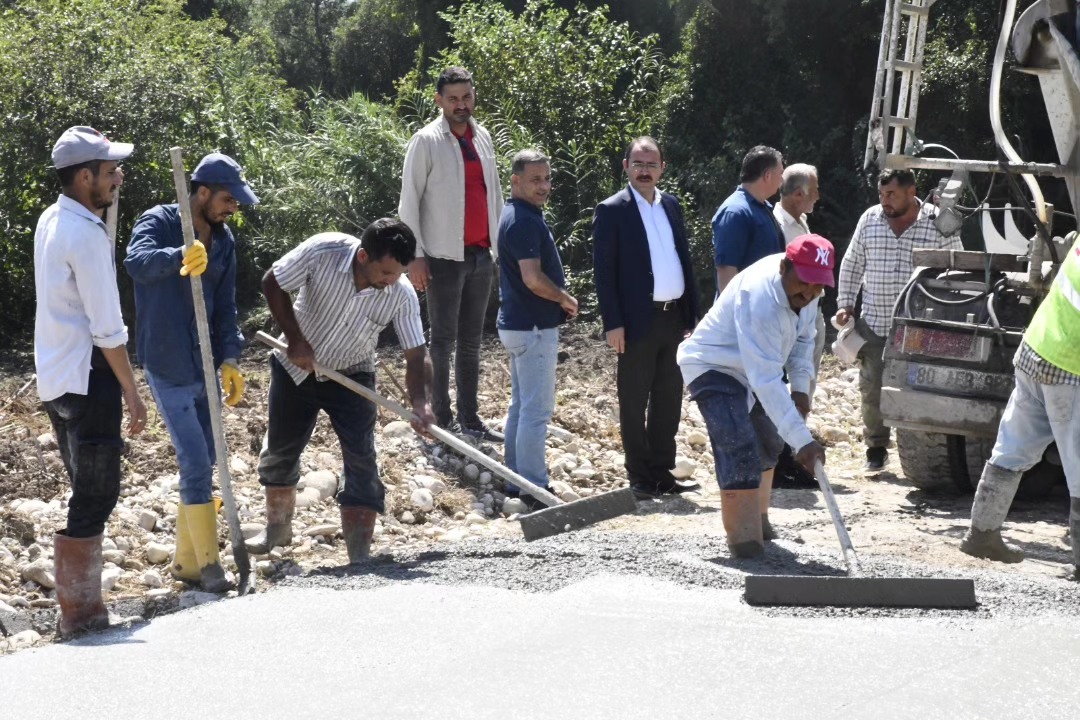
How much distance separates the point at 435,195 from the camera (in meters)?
8.69

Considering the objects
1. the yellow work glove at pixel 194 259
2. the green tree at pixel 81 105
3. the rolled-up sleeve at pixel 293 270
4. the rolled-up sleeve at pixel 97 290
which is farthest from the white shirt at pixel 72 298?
the green tree at pixel 81 105

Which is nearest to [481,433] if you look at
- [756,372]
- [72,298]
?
[756,372]

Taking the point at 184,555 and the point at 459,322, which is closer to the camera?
the point at 184,555

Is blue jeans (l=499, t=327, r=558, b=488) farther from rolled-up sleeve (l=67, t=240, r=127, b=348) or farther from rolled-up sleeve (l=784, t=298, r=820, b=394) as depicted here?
rolled-up sleeve (l=67, t=240, r=127, b=348)

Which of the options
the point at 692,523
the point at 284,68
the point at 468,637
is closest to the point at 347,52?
the point at 284,68

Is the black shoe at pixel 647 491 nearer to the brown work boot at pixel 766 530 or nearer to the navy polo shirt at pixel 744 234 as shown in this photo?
the navy polo shirt at pixel 744 234

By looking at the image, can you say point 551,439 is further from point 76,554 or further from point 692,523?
point 76,554

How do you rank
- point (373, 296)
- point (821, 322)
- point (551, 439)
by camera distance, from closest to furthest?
point (373, 296)
point (821, 322)
point (551, 439)

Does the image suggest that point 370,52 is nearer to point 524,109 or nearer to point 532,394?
point 524,109

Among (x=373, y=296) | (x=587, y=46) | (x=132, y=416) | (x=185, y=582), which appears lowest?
(x=185, y=582)

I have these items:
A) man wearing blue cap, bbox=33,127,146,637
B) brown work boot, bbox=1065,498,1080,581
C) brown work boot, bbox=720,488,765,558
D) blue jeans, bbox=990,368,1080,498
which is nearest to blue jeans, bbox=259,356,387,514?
man wearing blue cap, bbox=33,127,146,637

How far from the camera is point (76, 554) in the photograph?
17.8 feet

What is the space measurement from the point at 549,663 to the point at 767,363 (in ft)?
5.69

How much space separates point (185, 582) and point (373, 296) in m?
1.53
